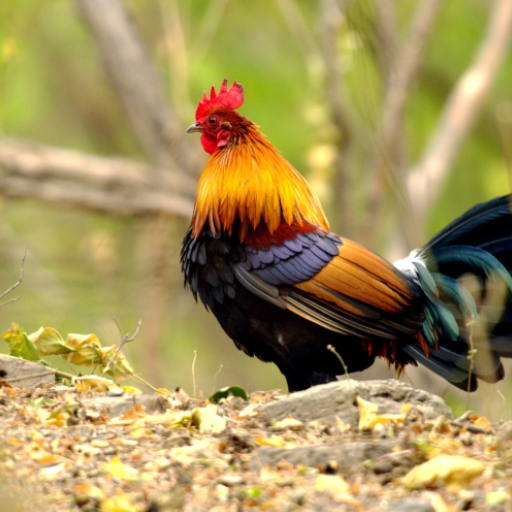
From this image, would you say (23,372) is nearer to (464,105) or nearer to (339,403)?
(339,403)

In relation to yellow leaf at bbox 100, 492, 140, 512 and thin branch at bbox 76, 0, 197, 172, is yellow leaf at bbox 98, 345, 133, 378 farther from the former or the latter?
thin branch at bbox 76, 0, 197, 172

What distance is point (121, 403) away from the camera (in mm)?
3670

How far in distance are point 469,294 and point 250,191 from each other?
1409 mm

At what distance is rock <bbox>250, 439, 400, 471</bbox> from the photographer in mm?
2936

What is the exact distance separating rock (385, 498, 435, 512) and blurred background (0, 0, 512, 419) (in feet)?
10.8

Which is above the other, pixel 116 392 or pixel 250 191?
pixel 250 191

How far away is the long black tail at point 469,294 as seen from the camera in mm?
4566

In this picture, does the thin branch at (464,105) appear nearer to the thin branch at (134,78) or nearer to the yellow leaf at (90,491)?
the thin branch at (134,78)

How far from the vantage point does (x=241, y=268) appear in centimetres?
439

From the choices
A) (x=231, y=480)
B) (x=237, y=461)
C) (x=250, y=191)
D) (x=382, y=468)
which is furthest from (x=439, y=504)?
(x=250, y=191)

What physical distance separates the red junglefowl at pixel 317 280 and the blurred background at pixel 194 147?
1.08m

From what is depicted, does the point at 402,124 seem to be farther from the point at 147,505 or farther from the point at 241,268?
the point at 147,505

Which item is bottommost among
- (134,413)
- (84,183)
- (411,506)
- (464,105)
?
(411,506)

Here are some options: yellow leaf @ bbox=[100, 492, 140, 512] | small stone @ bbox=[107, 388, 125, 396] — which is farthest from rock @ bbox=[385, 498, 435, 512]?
small stone @ bbox=[107, 388, 125, 396]
